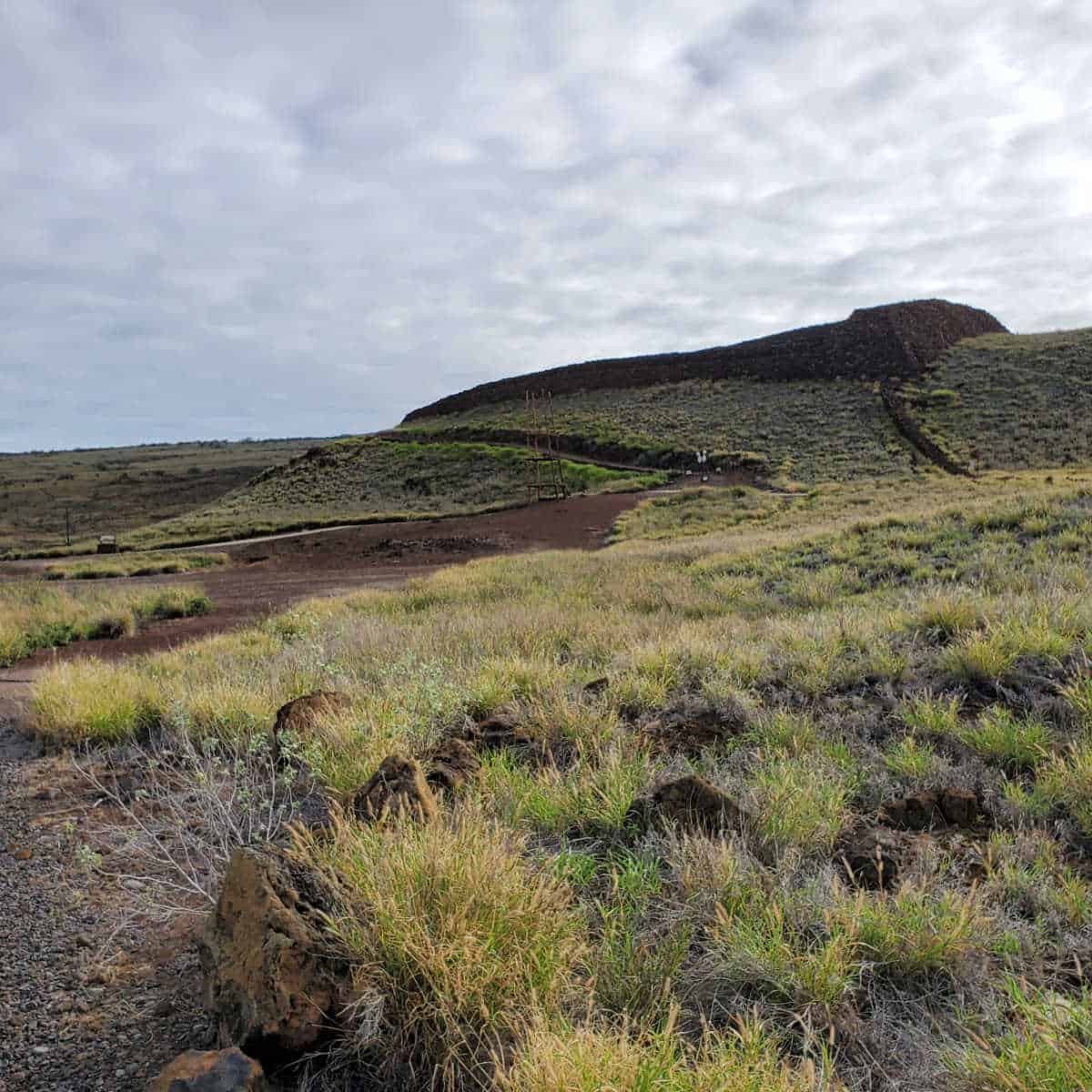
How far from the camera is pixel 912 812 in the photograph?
3094 millimetres

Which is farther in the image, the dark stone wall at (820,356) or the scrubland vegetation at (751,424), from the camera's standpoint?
the dark stone wall at (820,356)

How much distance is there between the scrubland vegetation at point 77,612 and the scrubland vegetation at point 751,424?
77.1ft

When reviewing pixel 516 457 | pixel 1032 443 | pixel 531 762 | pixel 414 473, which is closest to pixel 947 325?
pixel 1032 443

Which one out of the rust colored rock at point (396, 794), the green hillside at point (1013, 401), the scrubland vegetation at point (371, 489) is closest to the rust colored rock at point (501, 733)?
the rust colored rock at point (396, 794)

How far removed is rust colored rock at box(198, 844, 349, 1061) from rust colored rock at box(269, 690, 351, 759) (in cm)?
178

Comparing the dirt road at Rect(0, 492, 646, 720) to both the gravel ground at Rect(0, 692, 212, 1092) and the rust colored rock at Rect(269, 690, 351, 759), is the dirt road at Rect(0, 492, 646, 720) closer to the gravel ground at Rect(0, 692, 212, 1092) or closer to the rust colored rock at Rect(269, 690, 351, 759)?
the rust colored rock at Rect(269, 690, 351, 759)

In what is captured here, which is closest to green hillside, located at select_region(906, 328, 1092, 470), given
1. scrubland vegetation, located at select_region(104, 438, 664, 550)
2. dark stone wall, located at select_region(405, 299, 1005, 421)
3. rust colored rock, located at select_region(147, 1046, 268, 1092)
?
dark stone wall, located at select_region(405, 299, 1005, 421)

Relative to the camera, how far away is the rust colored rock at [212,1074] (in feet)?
5.33

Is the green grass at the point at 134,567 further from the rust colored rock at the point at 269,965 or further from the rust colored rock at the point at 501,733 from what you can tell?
the rust colored rock at the point at 269,965

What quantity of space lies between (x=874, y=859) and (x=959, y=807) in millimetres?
648

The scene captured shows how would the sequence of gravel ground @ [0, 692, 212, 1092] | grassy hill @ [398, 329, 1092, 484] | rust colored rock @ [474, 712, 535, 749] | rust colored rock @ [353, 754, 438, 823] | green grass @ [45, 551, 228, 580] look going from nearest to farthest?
gravel ground @ [0, 692, 212, 1092]
rust colored rock @ [353, 754, 438, 823]
rust colored rock @ [474, 712, 535, 749]
green grass @ [45, 551, 228, 580]
grassy hill @ [398, 329, 1092, 484]

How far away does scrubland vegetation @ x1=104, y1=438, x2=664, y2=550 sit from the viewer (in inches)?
1177

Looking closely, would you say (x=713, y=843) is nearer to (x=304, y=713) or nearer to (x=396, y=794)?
(x=396, y=794)


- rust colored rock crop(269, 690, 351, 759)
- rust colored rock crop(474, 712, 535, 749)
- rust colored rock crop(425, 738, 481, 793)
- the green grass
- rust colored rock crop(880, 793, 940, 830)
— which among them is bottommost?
rust colored rock crop(880, 793, 940, 830)
